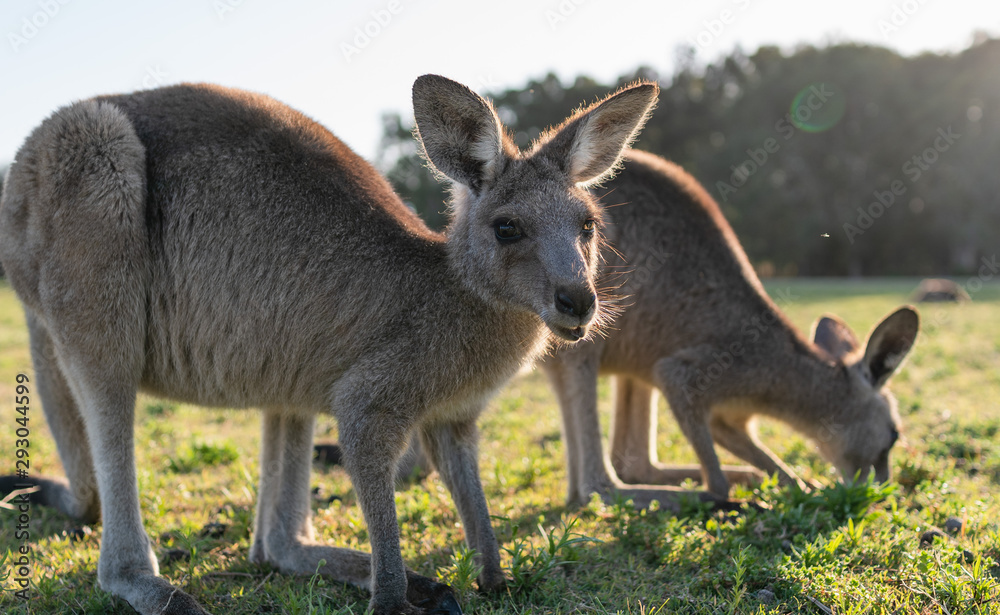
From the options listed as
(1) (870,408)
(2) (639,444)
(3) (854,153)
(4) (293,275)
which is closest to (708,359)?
(2) (639,444)

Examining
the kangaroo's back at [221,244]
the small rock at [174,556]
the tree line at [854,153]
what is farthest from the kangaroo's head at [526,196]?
the tree line at [854,153]

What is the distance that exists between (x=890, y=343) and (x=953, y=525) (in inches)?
50.4

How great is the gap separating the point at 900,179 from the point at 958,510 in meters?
27.6

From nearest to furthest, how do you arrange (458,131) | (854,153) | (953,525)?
1. (458,131)
2. (953,525)
3. (854,153)

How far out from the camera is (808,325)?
38.7 feet

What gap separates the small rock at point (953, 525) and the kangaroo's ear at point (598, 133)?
232cm

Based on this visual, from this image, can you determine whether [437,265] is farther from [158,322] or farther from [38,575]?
[38,575]

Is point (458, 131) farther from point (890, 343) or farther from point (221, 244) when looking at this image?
point (890, 343)

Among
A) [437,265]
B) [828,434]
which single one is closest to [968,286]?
[828,434]

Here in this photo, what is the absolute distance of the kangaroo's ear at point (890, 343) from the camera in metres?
4.29

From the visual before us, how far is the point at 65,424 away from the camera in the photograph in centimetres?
362

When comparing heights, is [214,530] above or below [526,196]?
below

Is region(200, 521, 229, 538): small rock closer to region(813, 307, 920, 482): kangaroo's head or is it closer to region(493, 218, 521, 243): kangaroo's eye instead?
region(493, 218, 521, 243): kangaroo's eye

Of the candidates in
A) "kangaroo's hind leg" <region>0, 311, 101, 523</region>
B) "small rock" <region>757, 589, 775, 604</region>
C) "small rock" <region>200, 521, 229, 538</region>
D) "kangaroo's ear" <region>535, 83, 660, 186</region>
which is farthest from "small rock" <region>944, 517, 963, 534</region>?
"kangaroo's hind leg" <region>0, 311, 101, 523</region>
